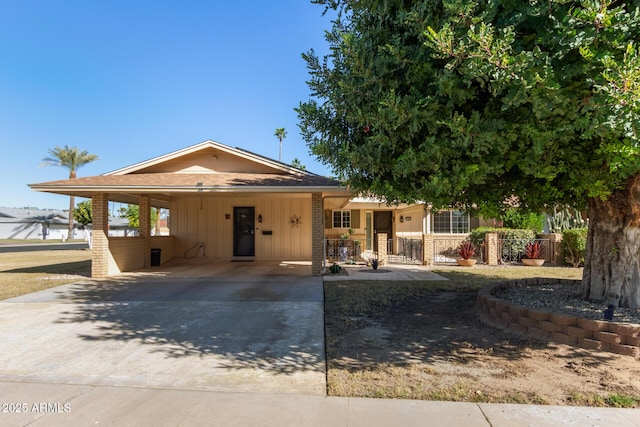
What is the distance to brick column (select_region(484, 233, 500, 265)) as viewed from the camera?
14.2m

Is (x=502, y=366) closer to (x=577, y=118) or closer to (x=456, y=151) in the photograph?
(x=456, y=151)

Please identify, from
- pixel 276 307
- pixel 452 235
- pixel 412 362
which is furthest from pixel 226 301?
pixel 452 235

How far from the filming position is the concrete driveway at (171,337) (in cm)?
407

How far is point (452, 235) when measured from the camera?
17984mm

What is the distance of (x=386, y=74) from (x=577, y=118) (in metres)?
1.98

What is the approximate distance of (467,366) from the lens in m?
4.31

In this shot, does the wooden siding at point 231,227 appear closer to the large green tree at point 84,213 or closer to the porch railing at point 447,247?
the porch railing at point 447,247

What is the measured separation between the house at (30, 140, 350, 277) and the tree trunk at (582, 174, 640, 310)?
19.4 feet

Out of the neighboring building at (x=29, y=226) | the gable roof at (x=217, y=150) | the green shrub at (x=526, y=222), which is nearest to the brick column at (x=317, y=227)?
the gable roof at (x=217, y=150)

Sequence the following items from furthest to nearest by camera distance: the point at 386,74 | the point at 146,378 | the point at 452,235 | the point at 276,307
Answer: the point at 452,235
the point at 276,307
the point at 386,74
the point at 146,378

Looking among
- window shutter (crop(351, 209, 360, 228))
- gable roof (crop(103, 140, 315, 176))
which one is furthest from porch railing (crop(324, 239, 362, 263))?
gable roof (crop(103, 140, 315, 176))

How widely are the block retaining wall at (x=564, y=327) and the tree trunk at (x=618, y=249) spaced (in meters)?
1.29

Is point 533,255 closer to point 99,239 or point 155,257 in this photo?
point 155,257

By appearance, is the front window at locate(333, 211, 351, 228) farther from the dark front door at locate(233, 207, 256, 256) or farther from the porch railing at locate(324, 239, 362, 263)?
the dark front door at locate(233, 207, 256, 256)
